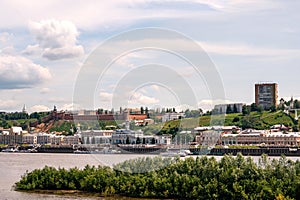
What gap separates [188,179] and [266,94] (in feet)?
274

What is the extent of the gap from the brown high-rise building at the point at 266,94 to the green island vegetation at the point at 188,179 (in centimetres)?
7882

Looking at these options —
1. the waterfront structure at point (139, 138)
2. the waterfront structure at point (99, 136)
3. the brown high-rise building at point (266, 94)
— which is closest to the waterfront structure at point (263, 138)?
the waterfront structure at point (99, 136)

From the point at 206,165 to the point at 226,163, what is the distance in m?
0.72

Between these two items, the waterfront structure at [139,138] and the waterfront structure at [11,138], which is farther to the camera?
the waterfront structure at [11,138]

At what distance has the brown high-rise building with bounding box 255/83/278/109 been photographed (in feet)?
326

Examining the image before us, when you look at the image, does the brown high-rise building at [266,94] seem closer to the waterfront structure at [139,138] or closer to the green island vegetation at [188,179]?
the waterfront structure at [139,138]

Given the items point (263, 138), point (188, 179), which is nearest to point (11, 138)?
point (263, 138)

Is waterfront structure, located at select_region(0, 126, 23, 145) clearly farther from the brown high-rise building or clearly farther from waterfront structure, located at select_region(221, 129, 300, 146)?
the brown high-rise building

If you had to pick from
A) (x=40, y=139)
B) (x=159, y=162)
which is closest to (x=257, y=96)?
→ (x=40, y=139)

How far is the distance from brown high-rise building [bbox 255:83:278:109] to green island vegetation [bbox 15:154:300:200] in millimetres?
78820

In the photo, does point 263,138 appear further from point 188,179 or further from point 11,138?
point 188,179

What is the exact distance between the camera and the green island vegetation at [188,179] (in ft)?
61.4

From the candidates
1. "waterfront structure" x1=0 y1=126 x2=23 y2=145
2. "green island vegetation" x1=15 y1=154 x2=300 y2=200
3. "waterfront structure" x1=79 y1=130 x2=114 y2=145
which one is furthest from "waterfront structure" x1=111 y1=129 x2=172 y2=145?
"waterfront structure" x1=0 y1=126 x2=23 y2=145

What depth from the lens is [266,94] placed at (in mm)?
101188
